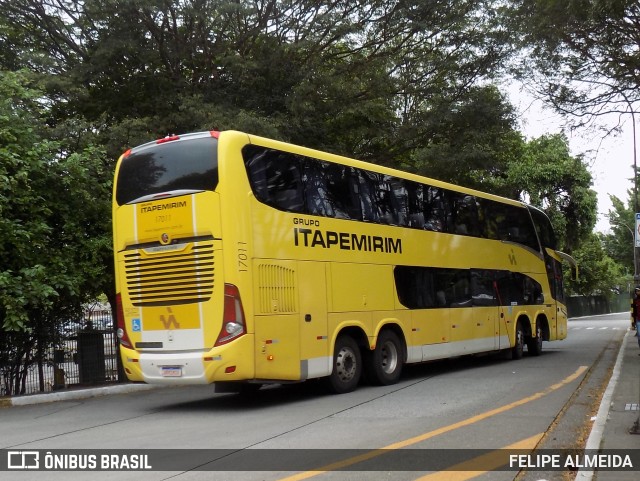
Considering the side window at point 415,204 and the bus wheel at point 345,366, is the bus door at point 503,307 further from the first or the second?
the bus wheel at point 345,366

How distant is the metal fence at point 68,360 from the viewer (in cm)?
1446

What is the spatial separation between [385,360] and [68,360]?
6.80 metres

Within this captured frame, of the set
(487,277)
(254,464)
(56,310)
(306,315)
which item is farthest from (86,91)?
(254,464)

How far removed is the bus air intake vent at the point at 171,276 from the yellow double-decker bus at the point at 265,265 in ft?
0.06

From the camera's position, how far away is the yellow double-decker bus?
34.9ft

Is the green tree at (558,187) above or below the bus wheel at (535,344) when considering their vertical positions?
above

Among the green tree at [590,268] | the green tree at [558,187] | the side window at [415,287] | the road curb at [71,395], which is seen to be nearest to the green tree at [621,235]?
the green tree at [590,268]

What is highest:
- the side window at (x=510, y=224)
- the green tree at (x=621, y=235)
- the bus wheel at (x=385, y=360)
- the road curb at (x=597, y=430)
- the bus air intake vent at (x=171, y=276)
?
the green tree at (x=621, y=235)

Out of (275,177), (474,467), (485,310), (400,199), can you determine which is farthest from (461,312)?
(474,467)

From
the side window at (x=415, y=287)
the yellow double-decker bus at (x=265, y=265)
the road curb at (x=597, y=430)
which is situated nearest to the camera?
the road curb at (x=597, y=430)

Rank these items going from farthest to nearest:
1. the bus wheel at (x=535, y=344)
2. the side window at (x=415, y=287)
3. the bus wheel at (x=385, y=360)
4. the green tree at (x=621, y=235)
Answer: the green tree at (x=621, y=235) < the bus wheel at (x=535, y=344) < the side window at (x=415, y=287) < the bus wheel at (x=385, y=360)

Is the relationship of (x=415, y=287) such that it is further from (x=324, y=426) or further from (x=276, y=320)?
(x=324, y=426)

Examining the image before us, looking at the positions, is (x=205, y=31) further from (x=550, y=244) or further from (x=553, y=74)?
(x=550, y=244)

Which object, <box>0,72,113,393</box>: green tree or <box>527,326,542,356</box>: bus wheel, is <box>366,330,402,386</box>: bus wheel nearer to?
<box>0,72,113,393</box>: green tree
